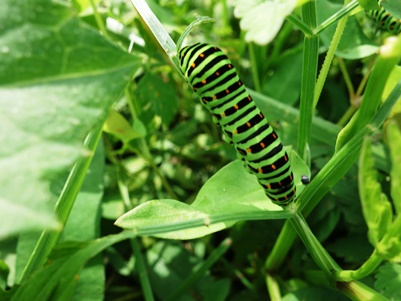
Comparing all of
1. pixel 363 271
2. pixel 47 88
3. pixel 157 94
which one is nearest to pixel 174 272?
pixel 157 94

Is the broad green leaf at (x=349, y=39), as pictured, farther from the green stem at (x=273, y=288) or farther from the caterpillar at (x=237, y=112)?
the green stem at (x=273, y=288)

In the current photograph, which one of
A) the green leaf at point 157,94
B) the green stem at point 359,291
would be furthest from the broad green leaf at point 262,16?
the green leaf at point 157,94

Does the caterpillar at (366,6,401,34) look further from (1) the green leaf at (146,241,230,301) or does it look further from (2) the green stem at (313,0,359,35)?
(1) the green leaf at (146,241,230,301)

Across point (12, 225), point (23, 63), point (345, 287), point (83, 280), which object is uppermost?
point (23, 63)

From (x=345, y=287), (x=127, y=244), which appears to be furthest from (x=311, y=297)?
(x=127, y=244)

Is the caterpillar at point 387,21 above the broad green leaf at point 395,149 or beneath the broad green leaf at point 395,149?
above

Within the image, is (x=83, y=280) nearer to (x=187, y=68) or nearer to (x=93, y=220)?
(x=93, y=220)

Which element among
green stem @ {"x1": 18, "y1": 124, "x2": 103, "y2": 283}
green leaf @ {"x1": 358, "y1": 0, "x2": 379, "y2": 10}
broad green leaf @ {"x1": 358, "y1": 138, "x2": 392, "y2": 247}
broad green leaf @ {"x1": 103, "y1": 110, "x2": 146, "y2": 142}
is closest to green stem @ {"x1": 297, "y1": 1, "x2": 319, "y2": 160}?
green leaf @ {"x1": 358, "y1": 0, "x2": 379, "y2": 10}
